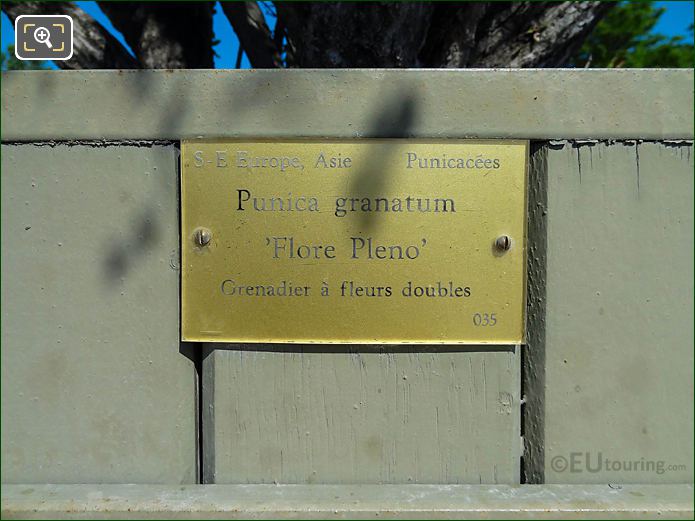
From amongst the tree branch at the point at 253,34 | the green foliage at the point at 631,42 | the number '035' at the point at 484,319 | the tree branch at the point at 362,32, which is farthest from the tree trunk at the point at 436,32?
the green foliage at the point at 631,42

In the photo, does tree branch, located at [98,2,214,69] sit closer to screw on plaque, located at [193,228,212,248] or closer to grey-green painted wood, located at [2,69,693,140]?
grey-green painted wood, located at [2,69,693,140]

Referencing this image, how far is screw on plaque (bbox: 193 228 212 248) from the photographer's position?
1830mm

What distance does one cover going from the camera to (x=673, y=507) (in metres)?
1.72

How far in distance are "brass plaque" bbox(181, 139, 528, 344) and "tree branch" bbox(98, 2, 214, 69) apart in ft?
11.9

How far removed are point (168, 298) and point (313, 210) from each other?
24.4 inches

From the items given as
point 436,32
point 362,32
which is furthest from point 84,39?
point 436,32

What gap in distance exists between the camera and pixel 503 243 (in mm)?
1814

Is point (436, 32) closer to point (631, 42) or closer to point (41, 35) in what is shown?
point (41, 35)

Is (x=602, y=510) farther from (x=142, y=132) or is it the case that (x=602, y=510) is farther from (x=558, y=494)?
(x=142, y=132)

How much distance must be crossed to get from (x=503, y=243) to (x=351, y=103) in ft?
2.42

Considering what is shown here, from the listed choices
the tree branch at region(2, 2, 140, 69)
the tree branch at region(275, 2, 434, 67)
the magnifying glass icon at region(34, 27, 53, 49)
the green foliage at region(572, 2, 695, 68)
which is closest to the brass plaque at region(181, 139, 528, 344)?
the magnifying glass icon at region(34, 27, 53, 49)

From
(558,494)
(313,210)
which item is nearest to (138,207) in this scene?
(313,210)

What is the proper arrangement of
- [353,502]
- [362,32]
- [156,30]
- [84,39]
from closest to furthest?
[353,502] → [362,32] → [84,39] → [156,30]

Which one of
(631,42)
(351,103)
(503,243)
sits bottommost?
→ (503,243)
